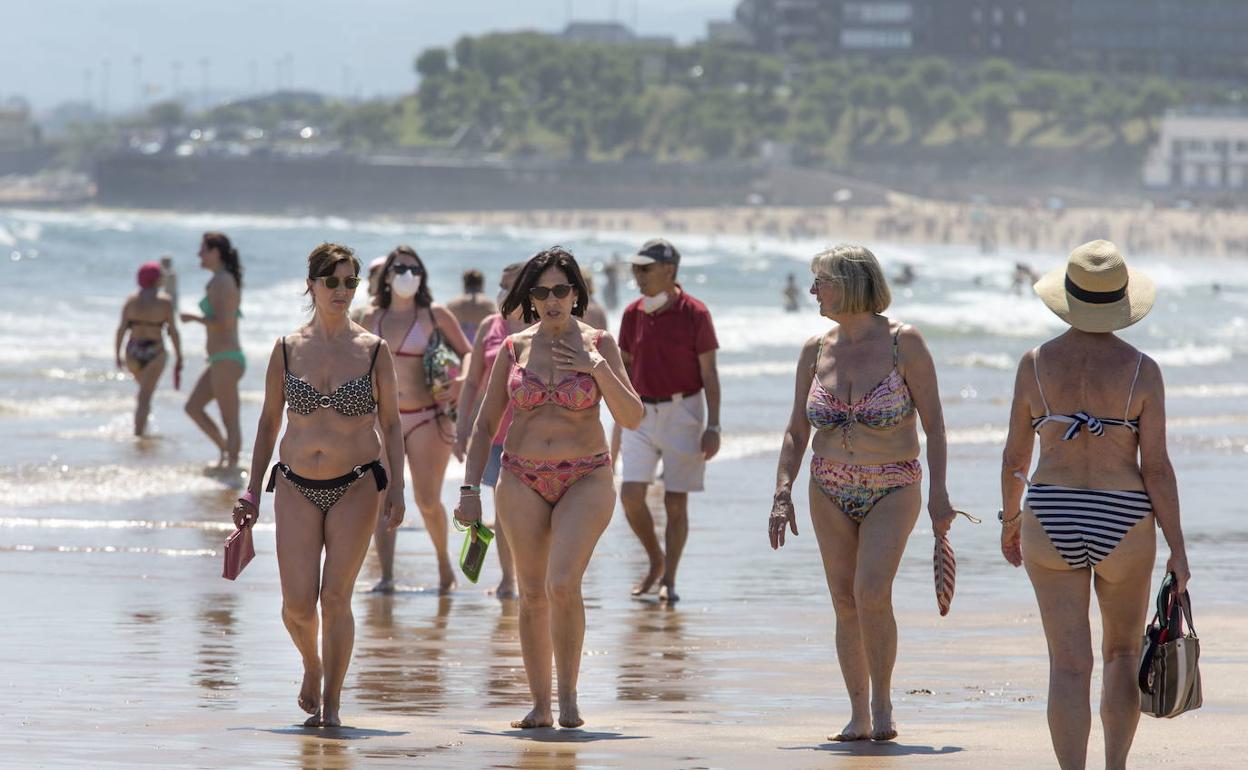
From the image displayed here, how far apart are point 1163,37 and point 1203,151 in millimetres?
28027

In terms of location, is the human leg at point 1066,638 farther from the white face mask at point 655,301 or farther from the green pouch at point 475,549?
the white face mask at point 655,301

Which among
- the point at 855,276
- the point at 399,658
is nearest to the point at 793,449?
the point at 855,276

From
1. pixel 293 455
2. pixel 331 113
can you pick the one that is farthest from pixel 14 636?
pixel 331 113

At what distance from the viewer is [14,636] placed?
7.96 metres

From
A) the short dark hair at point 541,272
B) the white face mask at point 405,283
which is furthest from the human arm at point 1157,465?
the white face mask at point 405,283

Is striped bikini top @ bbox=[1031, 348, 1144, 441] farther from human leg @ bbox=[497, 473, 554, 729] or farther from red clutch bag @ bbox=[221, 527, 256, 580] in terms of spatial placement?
red clutch bag @ bbox=[221, 527, 256, 580]

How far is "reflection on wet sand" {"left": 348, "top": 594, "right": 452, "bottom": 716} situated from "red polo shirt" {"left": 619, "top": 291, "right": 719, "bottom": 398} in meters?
1.39

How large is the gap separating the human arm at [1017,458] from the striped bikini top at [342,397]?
203 cm

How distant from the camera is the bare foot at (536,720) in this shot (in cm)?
630

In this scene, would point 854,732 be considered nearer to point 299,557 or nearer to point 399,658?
point 299,557

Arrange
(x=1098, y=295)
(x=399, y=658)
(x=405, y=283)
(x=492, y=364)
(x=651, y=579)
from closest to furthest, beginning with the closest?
(x=1098, y=295) → (x=399, y=658) → (x=492, y=364) → (x=405, y=283) → (x=651, y=579)

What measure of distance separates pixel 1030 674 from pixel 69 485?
8202 millimetres

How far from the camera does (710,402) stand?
29.9 feet

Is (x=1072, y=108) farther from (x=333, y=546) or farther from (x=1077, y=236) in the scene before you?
(x=333, y=546)
